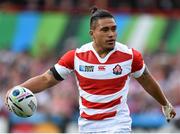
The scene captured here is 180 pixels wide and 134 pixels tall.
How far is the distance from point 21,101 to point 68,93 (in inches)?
315

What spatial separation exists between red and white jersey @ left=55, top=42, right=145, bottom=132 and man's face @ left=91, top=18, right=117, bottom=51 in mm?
126

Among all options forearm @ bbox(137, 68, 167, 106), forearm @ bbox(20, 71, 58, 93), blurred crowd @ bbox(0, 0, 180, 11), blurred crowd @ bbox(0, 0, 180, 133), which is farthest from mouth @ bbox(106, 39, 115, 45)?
blurred crowd @ bbox(0, 0, 180, 11)

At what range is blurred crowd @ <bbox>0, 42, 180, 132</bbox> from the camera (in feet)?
55.3

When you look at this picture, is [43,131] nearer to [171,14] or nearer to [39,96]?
[39,96]

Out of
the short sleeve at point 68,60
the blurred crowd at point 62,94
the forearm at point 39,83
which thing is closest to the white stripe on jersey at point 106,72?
the short sleeve at point 68,60

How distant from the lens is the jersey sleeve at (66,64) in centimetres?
932

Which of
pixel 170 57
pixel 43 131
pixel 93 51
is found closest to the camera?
pixel 93 51

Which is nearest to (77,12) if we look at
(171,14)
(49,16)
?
(49,16)

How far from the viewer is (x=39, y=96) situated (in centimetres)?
1717

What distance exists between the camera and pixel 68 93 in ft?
56.2

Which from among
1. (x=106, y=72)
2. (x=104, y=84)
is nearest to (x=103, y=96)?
(x=104, y=84)

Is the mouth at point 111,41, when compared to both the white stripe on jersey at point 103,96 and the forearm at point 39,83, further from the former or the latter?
the forearm at point 39,83

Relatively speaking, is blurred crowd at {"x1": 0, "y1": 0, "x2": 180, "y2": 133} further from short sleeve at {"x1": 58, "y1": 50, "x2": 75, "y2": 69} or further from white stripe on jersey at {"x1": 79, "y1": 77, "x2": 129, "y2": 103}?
white stripe on jersey at {"x1": 79, "y1": 77, "x2": 129, "y2": 103}

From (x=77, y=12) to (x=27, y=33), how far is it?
3.83 feet
